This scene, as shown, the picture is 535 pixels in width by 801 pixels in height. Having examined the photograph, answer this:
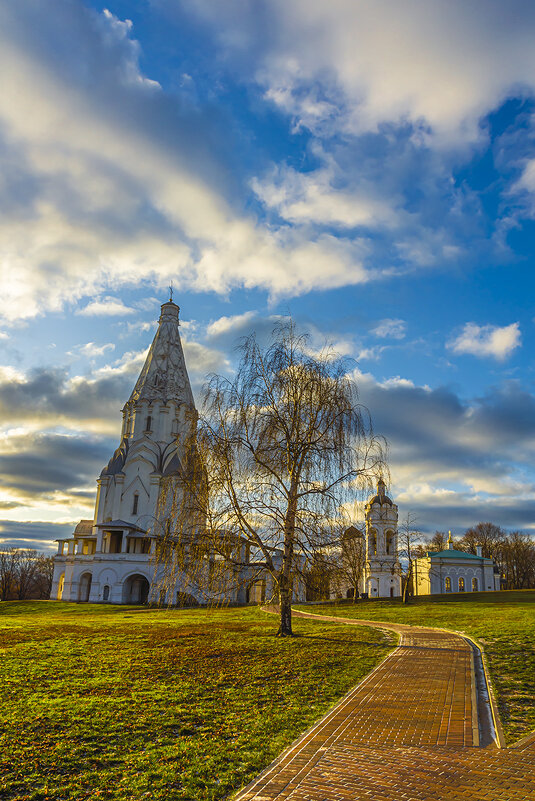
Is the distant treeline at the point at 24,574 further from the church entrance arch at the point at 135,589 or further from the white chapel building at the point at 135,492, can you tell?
the church entrance arch at the point at 135,589

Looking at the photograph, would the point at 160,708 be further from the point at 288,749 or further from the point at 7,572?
the point at 7,572

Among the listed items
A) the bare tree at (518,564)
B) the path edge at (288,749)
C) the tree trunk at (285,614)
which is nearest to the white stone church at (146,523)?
the bare tree at (518,564)

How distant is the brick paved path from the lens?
638cm

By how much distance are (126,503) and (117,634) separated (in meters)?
41.1

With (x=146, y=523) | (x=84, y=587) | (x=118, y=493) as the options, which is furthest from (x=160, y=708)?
(x=118, y=493)

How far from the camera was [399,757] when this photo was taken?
292 inches

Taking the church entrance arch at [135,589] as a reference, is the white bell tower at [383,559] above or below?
above

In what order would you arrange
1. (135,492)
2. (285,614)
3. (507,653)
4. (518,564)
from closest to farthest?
(507,653)
(285,614)
(135,492)
(518,564)

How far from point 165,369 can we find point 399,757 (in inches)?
2348

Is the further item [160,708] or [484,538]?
[484,538]

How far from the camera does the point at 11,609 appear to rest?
45656 mm

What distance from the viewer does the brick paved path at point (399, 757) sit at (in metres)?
6.38

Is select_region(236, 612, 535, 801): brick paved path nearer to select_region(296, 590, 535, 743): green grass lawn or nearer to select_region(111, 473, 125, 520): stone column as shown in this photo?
select_region(296, 590, 535, 743): green grass lawn

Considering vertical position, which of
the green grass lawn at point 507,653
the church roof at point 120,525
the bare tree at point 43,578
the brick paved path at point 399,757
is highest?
the church roof at point 120,525
